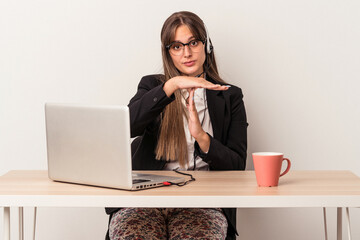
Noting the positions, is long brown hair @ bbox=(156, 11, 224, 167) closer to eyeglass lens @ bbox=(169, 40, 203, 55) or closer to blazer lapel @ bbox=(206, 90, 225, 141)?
eyeglass lens @ bbox=(169, 40, 203, 55)

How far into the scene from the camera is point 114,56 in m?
2.66

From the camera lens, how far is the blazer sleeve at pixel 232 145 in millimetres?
1894

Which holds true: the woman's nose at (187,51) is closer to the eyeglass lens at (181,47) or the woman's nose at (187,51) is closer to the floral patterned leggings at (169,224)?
the eyeglass lens at (181,47)

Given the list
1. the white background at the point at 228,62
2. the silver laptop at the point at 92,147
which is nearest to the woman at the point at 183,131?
the silver laptop at the point at 92,147

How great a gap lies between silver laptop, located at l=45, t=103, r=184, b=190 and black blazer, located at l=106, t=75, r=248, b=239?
0.29 metres

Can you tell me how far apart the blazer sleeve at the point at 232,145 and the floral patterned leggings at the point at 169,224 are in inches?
6.8

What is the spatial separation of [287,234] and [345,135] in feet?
1.86

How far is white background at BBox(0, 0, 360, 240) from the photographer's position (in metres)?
2.62

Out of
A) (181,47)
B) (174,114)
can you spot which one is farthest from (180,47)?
(174,114)

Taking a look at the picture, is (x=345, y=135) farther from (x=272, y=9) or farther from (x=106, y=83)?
(x=106, y=83)

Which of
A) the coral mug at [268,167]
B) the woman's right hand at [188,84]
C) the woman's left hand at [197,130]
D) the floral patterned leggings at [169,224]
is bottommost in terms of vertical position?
the floral patterned leggings at [169,224]

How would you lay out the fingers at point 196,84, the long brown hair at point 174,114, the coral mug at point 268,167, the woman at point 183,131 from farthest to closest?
the long brown hair at point 174,114, the woman at point 183,131, the fingers at point 196,84, the coral mug at point 268,167

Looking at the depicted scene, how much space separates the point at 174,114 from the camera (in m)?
2.11

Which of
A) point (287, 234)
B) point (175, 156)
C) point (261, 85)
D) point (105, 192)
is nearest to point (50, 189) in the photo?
point (105, 192)
